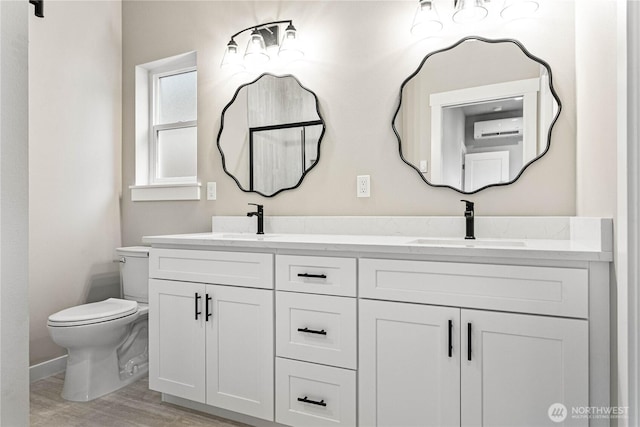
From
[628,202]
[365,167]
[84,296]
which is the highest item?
[365,167]

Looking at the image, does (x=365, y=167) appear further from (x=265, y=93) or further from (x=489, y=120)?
(x=265, y=93)

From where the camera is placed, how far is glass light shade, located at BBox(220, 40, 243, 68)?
2498 mm

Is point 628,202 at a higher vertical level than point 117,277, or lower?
higher

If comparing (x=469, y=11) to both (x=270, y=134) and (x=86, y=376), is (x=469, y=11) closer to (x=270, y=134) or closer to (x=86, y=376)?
(x=270, y=134)

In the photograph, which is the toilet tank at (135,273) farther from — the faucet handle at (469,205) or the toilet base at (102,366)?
the faucet handle at (469,205)

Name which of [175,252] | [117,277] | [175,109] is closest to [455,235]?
[175,252]

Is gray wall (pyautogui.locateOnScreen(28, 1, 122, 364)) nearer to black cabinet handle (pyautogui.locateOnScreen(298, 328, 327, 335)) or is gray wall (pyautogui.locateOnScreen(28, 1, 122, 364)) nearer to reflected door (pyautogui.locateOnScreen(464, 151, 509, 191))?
black cabinet handle (pyautogui.locateOnScreen(298, 328, 327, 335))

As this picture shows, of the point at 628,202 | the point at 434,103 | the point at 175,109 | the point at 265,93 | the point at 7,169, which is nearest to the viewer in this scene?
the point at 7,169

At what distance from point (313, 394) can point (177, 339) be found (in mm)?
760

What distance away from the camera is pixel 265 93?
2.46 m

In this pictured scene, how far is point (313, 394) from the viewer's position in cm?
166

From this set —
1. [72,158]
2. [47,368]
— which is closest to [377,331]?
[47,368]

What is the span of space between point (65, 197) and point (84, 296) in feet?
2.19

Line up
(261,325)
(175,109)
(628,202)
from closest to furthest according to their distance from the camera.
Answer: (628,202)
(261,325)
(175,109)
